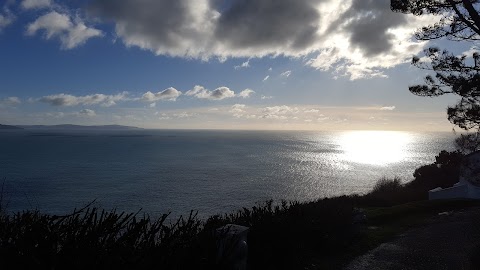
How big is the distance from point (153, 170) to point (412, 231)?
80826 millimetres

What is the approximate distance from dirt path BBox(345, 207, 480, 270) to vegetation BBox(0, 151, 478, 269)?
2.48 ft

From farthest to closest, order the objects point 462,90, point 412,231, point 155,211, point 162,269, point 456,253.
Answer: point 155,211 → point 412,231 → point 462,90 → point 456,253 → point 162,269

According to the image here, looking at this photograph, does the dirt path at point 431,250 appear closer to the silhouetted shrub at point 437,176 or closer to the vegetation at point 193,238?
the vegetation at point 193,238

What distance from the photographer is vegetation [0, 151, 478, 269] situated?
233 inches

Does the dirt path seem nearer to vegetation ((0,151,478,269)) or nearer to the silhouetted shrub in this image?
vegetation ((0,151,478,269))

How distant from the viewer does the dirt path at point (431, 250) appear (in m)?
13.3

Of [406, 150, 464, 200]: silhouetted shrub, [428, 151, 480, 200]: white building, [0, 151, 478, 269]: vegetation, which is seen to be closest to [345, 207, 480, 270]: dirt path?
[0, 151, 478, 269]: vegetation

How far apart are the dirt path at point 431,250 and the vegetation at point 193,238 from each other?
756mm

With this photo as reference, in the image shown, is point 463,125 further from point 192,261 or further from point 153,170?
point 153,170

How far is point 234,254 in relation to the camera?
8.98 metres


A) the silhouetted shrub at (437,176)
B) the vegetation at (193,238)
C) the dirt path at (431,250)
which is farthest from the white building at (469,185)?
the dirt path at (431,250)

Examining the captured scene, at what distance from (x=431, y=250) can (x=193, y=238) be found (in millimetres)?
11483

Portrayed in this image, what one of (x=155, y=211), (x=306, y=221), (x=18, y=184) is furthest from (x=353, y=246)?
(x=18, y=184)

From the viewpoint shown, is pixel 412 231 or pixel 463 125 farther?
pixel 412 231
